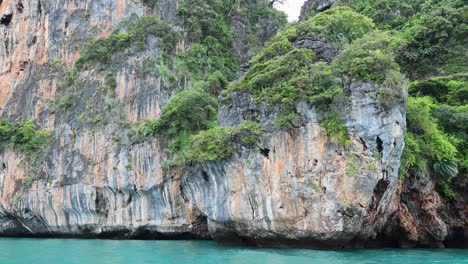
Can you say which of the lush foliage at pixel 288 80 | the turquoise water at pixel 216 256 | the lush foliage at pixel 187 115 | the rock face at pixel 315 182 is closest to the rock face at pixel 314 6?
the lush foliage at pixel 187 115

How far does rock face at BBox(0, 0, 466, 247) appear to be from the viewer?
15.4m

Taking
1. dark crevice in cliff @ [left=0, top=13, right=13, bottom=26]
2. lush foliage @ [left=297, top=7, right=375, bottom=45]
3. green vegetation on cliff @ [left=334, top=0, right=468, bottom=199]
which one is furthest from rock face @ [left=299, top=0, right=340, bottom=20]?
dark crevice in cliff @ [left=0, top=13, right=13, bottom=26]

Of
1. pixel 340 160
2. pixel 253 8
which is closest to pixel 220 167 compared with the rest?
pixel 340 160

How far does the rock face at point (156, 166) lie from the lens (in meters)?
15.4

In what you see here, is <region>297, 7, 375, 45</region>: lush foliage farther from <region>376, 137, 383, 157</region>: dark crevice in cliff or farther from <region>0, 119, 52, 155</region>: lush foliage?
<region>0, 119, 52, 155</region>: lush foliage

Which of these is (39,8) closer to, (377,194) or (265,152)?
(265,152)

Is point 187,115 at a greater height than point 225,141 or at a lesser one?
greater

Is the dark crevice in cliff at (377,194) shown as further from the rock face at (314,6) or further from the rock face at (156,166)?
the rock face at (314,6)

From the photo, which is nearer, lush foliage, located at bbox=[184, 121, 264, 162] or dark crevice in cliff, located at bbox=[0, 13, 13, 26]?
lush foliage, located at bbox=[184, 121, 264, 162]

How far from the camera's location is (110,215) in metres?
22.3

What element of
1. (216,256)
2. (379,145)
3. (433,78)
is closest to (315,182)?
(379,145)

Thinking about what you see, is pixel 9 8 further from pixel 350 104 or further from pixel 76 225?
pixel 350 104

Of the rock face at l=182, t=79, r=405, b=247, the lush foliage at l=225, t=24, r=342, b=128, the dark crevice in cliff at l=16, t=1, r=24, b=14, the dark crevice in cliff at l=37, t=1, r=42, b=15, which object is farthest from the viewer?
the dark crevice in cliff at l=16, t=1, r=24, b=14

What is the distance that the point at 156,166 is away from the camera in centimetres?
2147
